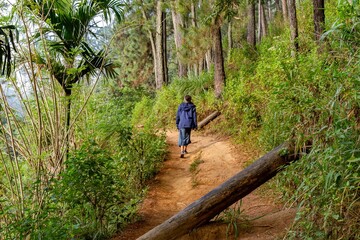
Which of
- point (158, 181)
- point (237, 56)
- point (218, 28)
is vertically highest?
point (218, 28)

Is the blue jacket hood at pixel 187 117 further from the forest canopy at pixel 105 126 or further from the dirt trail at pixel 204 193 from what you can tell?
the forest canopy at pixel 105 126

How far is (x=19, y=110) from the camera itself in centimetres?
457

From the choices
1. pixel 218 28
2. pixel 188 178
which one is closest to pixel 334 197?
pixel 188 178

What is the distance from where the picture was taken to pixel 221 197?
142 inches

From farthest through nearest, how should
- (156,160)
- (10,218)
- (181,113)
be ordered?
(181,113) → (156,160) → (10,218)

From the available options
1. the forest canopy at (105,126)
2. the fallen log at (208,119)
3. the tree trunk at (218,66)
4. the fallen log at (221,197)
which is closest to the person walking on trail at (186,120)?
the forest canopy at (105,126)

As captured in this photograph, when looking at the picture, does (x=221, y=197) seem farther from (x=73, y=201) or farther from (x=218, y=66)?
(x=218, y=66)

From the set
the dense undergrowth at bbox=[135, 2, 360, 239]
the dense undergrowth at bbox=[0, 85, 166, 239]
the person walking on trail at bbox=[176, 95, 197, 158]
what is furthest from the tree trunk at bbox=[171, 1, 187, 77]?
the dense undergrowth at bbox=[135, 2, 360, 239]

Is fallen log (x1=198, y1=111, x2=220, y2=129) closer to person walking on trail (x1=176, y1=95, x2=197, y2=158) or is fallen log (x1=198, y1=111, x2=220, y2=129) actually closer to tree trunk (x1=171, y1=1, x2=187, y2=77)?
person walking on trail (x1=176, y1=95, x2=197, y2=158)

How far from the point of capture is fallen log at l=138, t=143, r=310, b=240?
356cm

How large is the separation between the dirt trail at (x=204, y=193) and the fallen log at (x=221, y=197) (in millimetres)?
202

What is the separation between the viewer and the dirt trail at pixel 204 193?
374 cm

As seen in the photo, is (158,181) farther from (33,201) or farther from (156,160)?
(33,201)

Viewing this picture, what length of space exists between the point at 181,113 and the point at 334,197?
611cm
